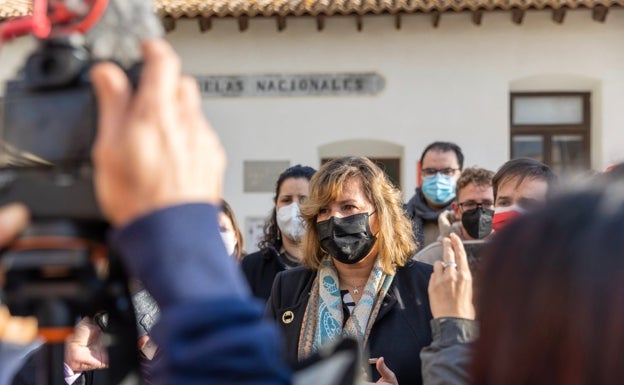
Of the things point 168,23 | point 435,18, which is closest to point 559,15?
point 435,18

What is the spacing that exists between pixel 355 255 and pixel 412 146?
8.20 metres

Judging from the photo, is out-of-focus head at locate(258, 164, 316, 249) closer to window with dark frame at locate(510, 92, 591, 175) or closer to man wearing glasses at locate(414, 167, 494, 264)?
man wearing glasses at locate(414, 167, 494, 264)

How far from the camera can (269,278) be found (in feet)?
14.2

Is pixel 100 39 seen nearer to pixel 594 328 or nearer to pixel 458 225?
pixel 594 328

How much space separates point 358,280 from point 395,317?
11.4 inches

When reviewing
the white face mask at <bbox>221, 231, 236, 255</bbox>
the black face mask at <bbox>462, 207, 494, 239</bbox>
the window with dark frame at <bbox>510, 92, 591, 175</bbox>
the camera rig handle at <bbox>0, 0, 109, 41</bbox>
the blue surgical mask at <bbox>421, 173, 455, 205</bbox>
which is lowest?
the white face mask at <bbox>221, 231, 236, 255</bbox>

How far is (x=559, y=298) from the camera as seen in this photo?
0.94 meters

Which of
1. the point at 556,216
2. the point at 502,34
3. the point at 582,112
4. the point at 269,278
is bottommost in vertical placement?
the point at 269,278

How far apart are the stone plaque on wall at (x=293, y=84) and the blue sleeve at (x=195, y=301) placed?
1081 cm

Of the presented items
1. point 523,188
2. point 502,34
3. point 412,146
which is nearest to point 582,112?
point 502,34

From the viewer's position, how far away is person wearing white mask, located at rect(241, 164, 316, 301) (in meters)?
4.34

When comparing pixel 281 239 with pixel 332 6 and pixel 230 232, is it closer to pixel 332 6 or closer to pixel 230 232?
pixel 230 232

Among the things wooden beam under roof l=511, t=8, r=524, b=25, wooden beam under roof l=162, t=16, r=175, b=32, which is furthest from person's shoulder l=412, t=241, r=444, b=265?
wooden beam under roof l=162, t=16, r=175, b=32

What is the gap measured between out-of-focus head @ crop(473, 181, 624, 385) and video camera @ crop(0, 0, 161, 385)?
0.46 meters
